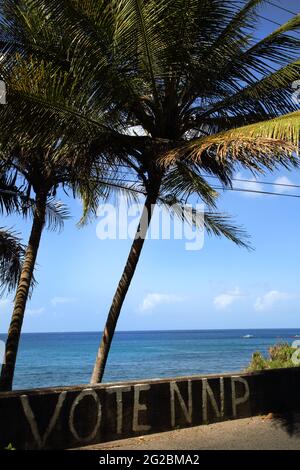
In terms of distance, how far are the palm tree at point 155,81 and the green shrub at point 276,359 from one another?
5.69 metres

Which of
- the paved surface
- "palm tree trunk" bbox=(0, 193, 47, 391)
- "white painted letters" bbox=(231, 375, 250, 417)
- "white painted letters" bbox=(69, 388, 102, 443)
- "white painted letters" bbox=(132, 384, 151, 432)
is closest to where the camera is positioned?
"white painted letters" bbox=(69, 388, 102, 443)

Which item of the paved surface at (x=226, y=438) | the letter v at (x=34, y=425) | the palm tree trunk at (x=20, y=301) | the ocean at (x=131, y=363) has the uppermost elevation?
the palm tree trunk at (x=20, y=301)

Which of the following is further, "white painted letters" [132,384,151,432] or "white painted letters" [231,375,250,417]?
"white painted letters" [231,375,250,417]

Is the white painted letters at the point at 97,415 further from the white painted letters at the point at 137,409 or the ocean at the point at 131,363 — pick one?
the ocean at the point at 131,363

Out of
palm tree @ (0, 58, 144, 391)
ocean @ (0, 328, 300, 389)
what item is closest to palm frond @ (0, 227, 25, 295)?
palm tree @ (0, 58, 144, 391)

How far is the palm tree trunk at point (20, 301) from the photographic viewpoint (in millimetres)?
8469

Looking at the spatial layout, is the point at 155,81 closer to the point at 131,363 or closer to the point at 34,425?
the point at 34,425

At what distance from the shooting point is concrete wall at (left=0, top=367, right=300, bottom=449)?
6.27 m

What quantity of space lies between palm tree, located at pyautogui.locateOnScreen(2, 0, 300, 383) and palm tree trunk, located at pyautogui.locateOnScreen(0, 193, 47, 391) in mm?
1401

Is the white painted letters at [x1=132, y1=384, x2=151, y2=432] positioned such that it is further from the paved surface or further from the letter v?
the letter v

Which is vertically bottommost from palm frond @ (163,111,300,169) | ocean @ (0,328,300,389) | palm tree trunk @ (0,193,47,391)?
ocean @ (0,328,300,389)

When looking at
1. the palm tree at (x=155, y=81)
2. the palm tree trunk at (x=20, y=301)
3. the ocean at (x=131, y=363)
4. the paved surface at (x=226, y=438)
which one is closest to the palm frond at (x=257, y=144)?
the palm tree at (x=155, y=81)
